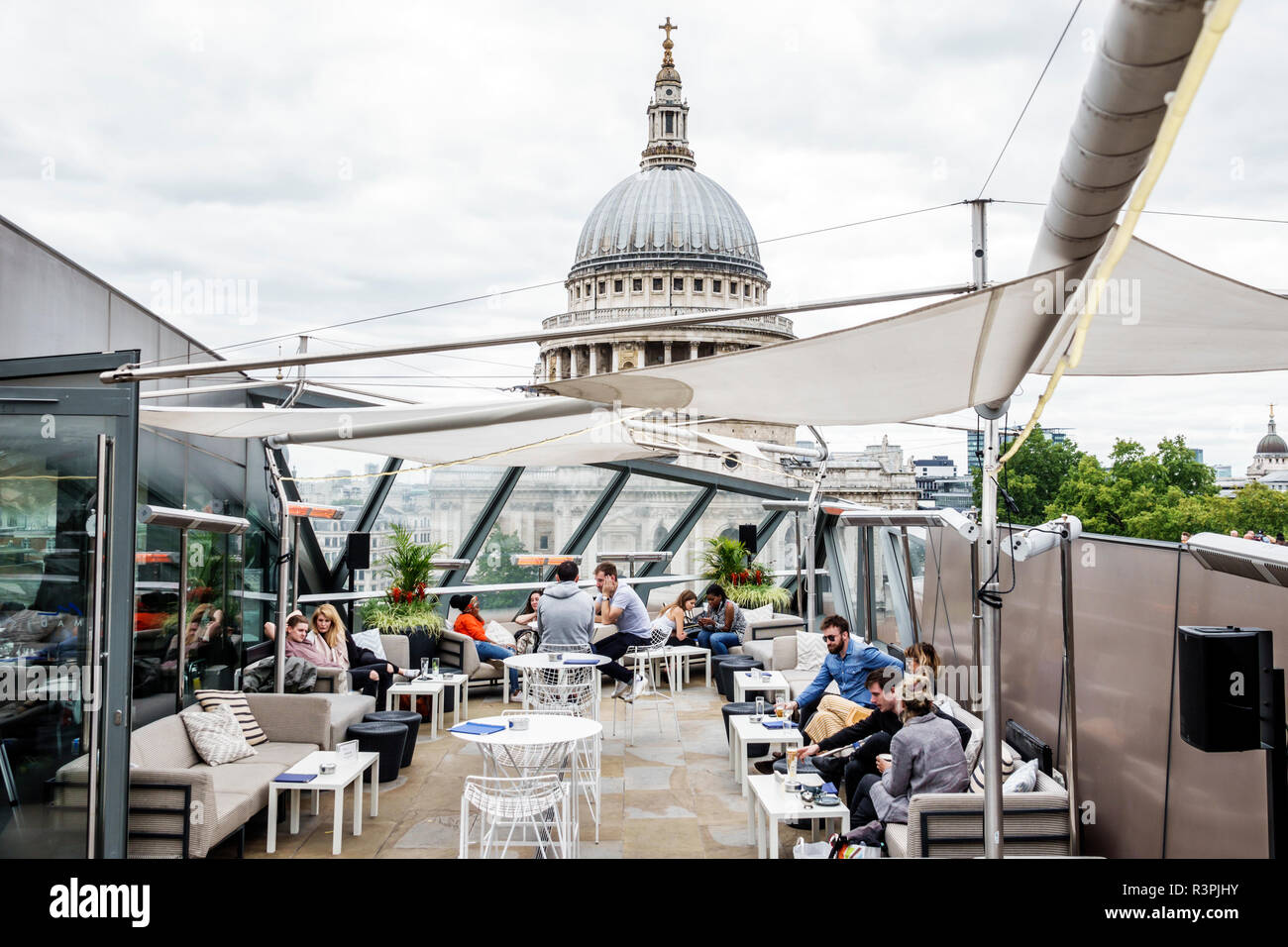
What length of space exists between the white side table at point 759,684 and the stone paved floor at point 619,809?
46 centimetres

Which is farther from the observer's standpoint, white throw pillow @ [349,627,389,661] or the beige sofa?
white throw pillow @ [349,627,389,661]

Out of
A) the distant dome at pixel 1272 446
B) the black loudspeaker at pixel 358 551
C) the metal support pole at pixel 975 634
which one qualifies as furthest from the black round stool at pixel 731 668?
the distant dome at pixel 1272 446

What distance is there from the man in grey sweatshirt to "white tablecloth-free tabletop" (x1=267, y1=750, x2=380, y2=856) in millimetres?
2492

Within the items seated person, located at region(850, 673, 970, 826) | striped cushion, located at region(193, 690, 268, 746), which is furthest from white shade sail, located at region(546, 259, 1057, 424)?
striped cushion, located at region(193, 690, 268, 746)

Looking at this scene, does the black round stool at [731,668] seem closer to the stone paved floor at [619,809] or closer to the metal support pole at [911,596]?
the stone paved floor at [619,809]

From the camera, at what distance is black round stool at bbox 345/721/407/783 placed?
6.72m

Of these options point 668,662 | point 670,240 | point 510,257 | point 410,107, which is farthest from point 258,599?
point 510,257

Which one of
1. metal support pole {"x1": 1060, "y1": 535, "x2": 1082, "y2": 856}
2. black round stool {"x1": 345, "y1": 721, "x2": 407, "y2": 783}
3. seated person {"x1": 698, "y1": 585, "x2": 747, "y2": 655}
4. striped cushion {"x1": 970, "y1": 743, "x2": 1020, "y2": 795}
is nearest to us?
metal support pole {"x1": 1060, "y1": 535, "x2": 1082, "y2": 856}

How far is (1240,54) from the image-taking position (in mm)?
4023

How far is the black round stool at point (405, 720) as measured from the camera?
278 inches

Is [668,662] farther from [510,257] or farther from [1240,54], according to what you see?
[510,257]

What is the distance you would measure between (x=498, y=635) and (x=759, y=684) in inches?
156

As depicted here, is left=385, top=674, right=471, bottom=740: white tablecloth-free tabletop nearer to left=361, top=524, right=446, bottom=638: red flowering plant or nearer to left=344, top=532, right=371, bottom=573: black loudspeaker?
left=361, top=524, right=446, bottom=638: red flowering plant
